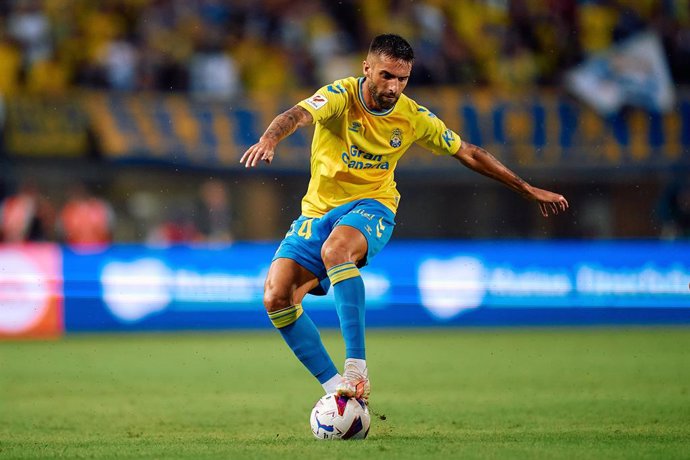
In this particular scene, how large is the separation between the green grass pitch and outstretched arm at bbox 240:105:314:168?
1419 mm

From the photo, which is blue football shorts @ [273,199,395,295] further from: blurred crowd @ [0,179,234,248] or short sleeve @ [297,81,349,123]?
blurred crowd @ [0,179,234,248]

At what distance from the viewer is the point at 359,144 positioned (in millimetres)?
6754

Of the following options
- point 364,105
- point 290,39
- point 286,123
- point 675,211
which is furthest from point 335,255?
point 290,39

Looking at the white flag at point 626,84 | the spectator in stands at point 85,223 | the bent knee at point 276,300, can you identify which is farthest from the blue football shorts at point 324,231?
the white flag at point 626,84

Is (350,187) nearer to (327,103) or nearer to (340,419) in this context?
(327,103)

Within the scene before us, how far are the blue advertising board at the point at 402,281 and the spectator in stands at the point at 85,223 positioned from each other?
260cm

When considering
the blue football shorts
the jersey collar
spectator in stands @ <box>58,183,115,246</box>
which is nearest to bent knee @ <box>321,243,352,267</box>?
the blue football shorts

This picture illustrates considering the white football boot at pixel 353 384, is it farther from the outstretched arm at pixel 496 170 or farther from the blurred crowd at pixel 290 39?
the blurred crowd at pixel 290 39

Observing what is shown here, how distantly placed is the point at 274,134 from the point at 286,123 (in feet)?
0.69

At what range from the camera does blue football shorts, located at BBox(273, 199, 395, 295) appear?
6695 mm

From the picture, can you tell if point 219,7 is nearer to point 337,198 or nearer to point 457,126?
point 457,126

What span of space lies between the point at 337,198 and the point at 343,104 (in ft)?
1.87

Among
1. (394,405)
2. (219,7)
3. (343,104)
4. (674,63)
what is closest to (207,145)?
(219,7)

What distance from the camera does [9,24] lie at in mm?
19562
